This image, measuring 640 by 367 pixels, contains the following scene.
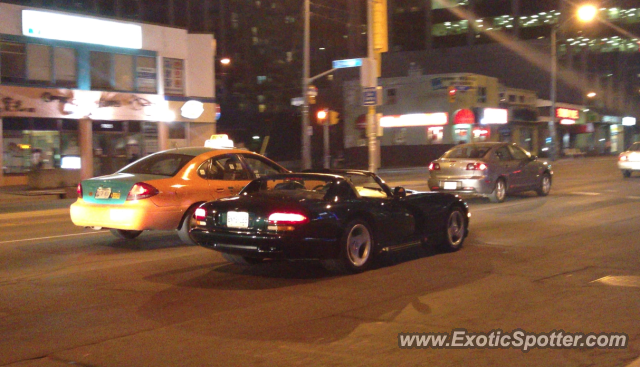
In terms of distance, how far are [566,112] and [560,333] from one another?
183 feet

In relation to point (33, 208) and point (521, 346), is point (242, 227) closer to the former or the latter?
point (521, 346)

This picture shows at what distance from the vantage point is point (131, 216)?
10.1m

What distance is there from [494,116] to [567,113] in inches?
475

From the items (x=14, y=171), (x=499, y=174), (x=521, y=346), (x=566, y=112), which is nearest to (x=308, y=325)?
(x=521, y=346)

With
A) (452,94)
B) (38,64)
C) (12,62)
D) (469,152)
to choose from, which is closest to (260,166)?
(469,152)

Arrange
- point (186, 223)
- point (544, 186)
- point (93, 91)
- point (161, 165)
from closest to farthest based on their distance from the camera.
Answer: point (186, 223) < point (161, 165) < point (544, 186) < point (93, 91)

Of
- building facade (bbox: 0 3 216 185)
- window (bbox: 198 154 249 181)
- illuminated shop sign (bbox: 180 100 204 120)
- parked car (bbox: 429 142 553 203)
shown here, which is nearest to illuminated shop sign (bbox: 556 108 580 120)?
building facade (bbox: 0 3 216 185)

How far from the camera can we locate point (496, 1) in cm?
7256

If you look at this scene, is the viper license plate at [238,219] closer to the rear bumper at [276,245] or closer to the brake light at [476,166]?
the rear bumper at [276,245]

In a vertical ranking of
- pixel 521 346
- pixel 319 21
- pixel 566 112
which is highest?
pixel 319 21

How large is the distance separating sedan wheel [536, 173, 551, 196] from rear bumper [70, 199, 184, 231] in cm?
1192

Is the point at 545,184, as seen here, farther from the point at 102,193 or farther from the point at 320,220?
the point at 102,193

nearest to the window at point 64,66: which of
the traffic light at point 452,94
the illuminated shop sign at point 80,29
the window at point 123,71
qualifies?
the illuminated shop sign at point 80,29

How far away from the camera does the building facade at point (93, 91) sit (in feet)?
98.8
